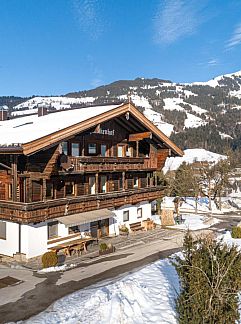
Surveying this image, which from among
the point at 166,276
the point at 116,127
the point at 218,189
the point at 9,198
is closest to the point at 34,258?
the point at 9,198

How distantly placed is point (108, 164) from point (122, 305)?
43.6 feet

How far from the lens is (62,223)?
65.6 ft

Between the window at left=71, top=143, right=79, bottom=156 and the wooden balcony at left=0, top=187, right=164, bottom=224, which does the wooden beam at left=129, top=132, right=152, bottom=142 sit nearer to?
the wooden balcony at left=0, top=187, right=164, bottom=224

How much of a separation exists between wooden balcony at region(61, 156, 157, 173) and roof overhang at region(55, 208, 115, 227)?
2766mm

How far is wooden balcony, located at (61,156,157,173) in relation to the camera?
68.9 ft

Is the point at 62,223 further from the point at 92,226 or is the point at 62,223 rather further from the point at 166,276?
the point at 166,276

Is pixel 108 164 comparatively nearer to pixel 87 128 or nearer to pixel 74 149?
pixel 74 149

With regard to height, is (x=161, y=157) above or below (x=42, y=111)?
below

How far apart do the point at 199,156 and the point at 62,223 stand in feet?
380

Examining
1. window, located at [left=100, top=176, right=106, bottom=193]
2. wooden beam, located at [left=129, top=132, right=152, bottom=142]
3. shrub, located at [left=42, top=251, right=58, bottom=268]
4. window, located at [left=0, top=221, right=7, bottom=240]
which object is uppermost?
wooden beam, located at [left=129, top=132, right=152, bottom=142]

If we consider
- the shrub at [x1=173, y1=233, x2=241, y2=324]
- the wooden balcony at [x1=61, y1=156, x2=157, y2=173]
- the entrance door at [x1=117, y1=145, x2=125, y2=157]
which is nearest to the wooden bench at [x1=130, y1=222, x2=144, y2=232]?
the wooden balcony at [x1=61, y1=156, x2=157, y2=173]

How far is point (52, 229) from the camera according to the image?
21375mm

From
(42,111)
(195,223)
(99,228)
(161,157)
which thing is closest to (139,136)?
(161,157)

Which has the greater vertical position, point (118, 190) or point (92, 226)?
point (118, 190)
